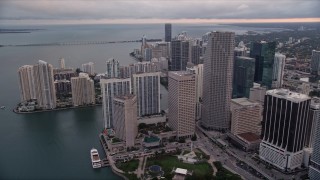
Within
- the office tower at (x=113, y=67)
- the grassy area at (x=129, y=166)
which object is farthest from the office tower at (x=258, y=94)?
the grassy area at (x=129, y=166)

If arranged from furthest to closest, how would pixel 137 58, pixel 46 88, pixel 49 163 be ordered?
pixel 137 58 → pixel 46 88 → pixel 49 163

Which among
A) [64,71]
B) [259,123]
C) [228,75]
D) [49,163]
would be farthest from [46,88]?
[259,123]

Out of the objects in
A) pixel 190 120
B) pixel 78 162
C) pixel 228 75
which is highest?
pixel 228 75

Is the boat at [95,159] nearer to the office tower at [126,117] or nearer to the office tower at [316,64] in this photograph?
the office tower at [126,117]

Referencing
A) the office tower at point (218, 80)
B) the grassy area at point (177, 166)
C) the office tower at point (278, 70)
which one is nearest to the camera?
the grassy area at point (177, 166)

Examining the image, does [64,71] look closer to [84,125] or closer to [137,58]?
[84,125]

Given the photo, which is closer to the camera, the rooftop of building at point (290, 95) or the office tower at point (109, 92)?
the rooftop of building at point (290, 95)

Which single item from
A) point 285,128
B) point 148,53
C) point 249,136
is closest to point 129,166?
point 249,136
